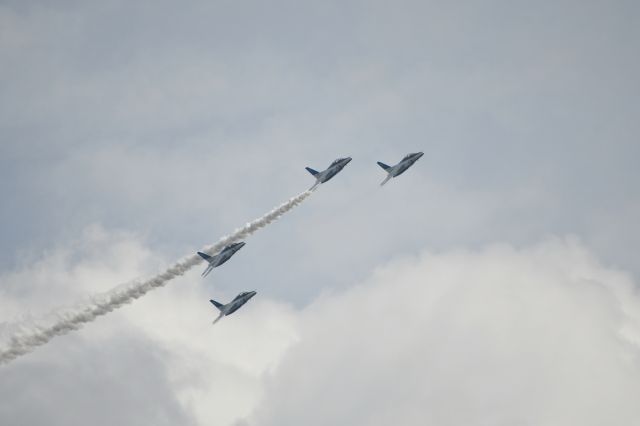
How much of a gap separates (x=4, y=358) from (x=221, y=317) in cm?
5346

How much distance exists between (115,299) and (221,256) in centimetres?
2456

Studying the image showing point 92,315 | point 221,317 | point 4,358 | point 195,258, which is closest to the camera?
point 4,358

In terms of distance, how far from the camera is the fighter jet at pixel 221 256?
183863mm

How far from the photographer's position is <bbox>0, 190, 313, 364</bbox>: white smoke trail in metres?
162

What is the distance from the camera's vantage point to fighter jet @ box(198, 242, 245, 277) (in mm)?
183863

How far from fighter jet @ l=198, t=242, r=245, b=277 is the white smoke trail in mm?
1009

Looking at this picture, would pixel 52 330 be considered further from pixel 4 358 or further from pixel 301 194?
pixel 301 194

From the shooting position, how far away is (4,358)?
519 ft

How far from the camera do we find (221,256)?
186m

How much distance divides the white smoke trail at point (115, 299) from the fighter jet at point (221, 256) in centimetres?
101

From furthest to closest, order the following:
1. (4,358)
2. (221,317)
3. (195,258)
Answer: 1. (221,317)
2. (195,258)
3. (4,358)

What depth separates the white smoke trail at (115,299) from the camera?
162m

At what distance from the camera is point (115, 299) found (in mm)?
171375

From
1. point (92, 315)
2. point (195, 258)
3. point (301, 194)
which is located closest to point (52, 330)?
point (92, 315)
